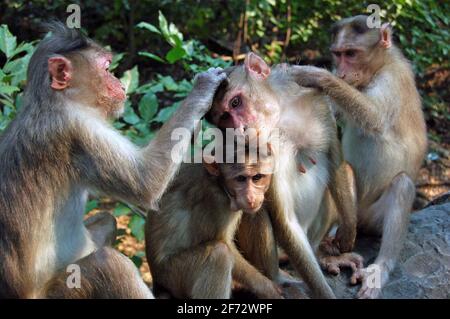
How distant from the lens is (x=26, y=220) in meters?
4.74

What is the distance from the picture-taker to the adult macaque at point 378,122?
20.8 feet

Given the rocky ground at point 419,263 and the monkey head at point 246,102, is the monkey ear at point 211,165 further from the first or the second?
the rocky ground at point 419,263

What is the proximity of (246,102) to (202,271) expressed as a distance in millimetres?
1411

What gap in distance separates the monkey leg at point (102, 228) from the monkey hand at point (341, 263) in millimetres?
1909

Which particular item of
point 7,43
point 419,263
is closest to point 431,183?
point 419,263

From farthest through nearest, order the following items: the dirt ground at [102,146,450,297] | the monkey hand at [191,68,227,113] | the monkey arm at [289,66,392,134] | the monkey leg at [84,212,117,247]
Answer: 1. the dirt ground at [102,146,450,297]
2. the monkey arm at [289,66,392,134]
3. the monkey leg at [84,212,117,247]
4. the monkey hand at [191,68,227,113]

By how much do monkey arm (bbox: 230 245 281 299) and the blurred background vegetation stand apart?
430cm

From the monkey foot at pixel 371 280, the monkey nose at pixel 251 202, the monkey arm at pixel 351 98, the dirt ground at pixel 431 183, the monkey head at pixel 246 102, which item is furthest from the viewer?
the dirt ground at pixel 431 183

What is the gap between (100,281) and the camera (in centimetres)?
465

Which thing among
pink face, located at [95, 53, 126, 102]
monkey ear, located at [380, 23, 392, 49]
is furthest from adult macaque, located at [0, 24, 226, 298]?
monkey ear, located at [380, 23, 392, 49]

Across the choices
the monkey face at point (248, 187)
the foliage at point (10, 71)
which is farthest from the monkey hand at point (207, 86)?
the foliage at point (10, 71)

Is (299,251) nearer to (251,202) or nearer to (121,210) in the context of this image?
(251,202)

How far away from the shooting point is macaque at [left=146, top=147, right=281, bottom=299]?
5.14 meters

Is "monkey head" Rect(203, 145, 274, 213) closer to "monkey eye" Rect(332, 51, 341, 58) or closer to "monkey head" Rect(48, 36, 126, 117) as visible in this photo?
"monkey head" Rect(48, 36, 126, 117)
